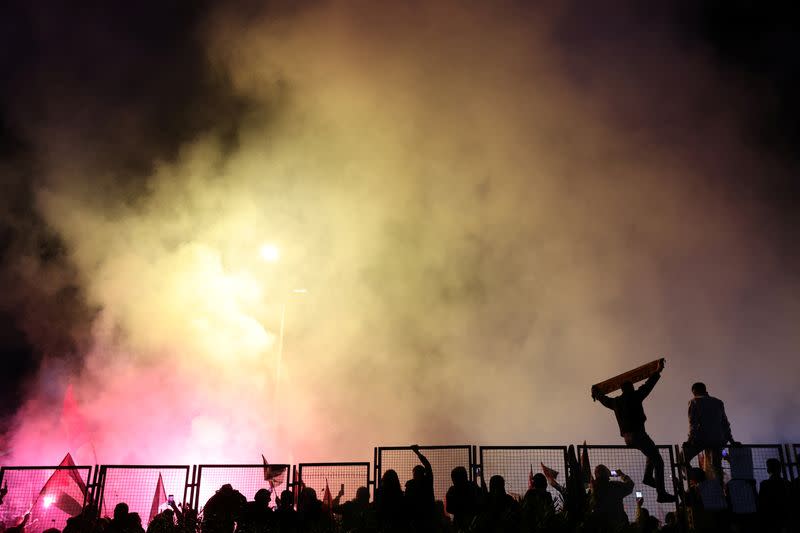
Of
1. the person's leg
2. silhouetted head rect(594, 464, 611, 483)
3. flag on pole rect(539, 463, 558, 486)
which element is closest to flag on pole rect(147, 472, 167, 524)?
flag on pole rect(539, 463, 558, 486)

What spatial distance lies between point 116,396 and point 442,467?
1928cm

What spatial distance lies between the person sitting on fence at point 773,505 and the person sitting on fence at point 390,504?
15.0 feet

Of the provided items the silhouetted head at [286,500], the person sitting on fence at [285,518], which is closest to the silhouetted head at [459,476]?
the person sitting on fence at [285,518]

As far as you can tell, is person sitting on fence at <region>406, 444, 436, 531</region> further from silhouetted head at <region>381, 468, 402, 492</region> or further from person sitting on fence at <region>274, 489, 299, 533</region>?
person sitting on fence at <region>274, 489, 299, 533</region>

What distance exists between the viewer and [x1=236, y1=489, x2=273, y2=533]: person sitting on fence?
6.94 m

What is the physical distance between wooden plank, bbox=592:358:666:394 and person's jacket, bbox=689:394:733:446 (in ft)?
2.40

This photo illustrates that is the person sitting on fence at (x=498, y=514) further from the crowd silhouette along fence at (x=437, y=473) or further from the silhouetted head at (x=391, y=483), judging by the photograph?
the crowd silhouette along fence at (x=437, y=473)

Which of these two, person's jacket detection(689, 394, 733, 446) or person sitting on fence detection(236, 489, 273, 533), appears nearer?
person sitting on fence detection(236, 489, 273, 533)

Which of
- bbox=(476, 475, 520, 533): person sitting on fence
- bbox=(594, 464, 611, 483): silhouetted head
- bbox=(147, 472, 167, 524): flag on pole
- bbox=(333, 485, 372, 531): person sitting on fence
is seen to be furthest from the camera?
bbox=(147, 472, 167, 524): flag on pole

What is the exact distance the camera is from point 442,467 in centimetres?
979

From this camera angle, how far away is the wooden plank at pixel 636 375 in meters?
8.23

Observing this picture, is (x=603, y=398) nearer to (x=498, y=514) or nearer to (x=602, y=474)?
(x=602, y=474)

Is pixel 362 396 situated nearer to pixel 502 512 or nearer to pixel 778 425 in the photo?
pixel 778 425

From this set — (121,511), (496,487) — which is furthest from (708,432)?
(121,511)
